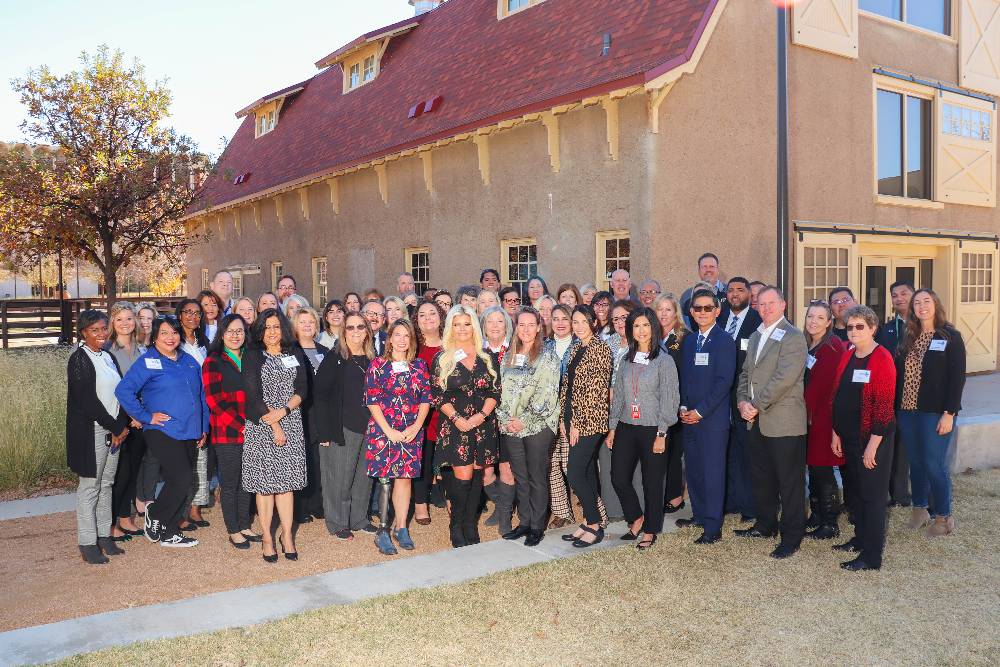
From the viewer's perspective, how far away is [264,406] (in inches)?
220

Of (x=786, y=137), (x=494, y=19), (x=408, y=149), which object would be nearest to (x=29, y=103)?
A: (x=408, y=149)

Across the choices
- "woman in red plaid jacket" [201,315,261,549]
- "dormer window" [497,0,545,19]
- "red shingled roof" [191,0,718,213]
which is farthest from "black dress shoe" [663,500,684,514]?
"dormer window" [497,0,545,19]

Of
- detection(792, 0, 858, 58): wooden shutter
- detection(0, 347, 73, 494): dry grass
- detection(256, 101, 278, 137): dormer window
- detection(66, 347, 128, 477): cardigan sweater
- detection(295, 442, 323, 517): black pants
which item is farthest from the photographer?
detection(256, 101, 278, 137): dormer window

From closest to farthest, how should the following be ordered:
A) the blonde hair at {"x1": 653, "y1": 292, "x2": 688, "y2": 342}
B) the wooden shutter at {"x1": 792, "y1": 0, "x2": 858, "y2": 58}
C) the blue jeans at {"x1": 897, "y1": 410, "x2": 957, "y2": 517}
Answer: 1. the blue jeans at {"x1": 897, "y1": 410, "x2": 957, "y2": 517}
2. the blonde hair at {"x1": 653, "y1": 292, "x2": 688, "y2": 342}
3. the wooden shutter at {"x1": 792, "y1": 0, "x2": 858, "y2": 58}

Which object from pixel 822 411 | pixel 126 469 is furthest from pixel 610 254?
pixel 126 469

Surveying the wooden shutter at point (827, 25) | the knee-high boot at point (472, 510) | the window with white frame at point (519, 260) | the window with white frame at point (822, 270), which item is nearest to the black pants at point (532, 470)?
the knee-high boot at point (472, 510)

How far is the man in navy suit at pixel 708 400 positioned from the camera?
5.77 metres

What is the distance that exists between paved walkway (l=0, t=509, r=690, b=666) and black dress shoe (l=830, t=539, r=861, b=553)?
5.09 feet

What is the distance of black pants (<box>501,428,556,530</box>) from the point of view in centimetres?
586

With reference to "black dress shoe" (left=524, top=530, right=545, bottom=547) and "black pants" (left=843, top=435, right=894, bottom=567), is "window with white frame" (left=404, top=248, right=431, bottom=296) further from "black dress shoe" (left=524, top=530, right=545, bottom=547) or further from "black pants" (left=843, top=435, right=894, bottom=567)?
"black pants" (left=843, top=435, right=894, bottom=567)

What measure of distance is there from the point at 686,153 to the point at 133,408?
23.7 ft

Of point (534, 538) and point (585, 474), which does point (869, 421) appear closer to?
point (585, 474)

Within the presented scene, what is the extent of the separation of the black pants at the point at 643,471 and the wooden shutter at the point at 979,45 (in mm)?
11299

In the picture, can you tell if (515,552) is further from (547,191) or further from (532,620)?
(547,191)
